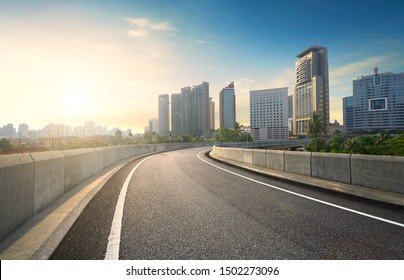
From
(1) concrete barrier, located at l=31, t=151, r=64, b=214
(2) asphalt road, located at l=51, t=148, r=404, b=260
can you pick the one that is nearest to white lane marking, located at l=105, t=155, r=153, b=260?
(2) asphalt road, located at l=51, t=148, r=404, b=260

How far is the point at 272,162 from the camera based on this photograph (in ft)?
39.5

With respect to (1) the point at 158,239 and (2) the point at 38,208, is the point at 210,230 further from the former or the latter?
(2) the point at 38,208

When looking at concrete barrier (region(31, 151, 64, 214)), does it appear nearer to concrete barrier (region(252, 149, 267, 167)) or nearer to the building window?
concrete barrier (region(252, 149, 267, 167))

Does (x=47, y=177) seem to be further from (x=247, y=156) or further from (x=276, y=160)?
(x=247, y=156)

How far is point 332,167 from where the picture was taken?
8203mm

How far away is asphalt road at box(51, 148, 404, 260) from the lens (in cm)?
318

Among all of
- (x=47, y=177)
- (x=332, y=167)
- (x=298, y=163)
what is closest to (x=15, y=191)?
(x=47, y=177)

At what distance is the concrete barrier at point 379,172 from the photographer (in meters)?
6.13

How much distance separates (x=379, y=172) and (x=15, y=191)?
8.57 m

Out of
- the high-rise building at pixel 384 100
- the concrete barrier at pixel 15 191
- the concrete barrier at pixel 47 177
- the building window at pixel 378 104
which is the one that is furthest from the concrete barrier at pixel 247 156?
the building window at pixel 378 104

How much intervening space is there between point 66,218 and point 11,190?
3.88ft

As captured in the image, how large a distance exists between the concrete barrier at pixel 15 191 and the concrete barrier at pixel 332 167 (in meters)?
8.60
